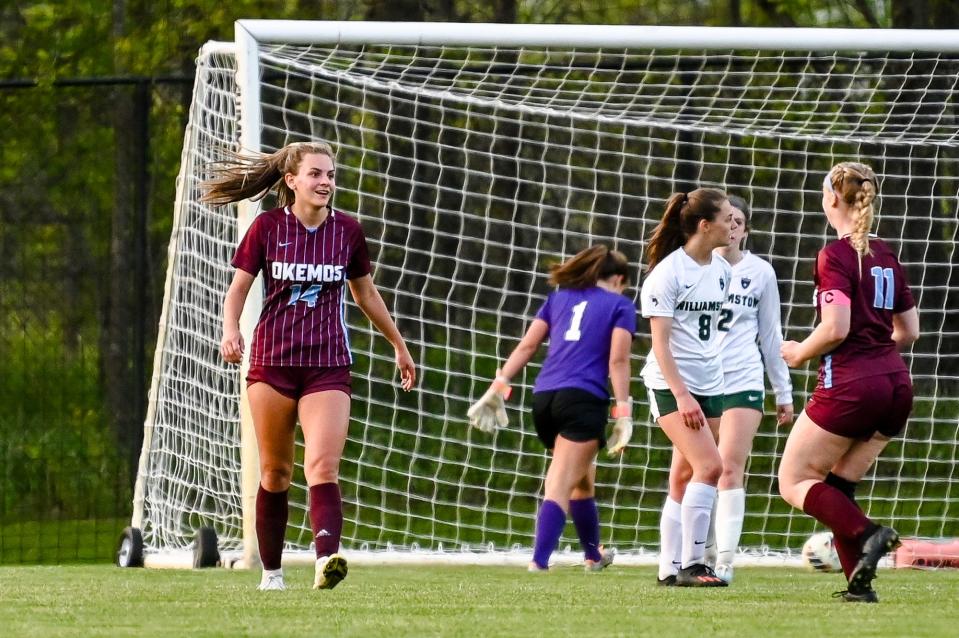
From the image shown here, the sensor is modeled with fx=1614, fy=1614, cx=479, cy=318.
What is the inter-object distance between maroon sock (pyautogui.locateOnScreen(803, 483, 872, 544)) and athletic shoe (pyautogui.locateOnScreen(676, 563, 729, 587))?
1.06m

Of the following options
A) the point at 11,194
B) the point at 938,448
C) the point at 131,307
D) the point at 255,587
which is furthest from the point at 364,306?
the point at 11,194

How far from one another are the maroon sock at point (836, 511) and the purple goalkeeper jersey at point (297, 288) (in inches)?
72.3

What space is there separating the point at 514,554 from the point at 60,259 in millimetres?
4636

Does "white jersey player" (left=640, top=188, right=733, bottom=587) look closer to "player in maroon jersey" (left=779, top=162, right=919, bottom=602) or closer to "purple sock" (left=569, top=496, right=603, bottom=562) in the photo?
"player in maroon jersey" (left=779, top=162, right=919, bottom=602)

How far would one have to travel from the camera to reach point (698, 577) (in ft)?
22.2

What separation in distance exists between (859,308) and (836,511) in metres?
0.73

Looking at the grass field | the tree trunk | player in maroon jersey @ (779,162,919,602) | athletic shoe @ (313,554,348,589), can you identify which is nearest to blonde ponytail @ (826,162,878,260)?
player in maroon jersey @ (779,162,919,602)

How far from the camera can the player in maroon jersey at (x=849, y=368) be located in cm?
573

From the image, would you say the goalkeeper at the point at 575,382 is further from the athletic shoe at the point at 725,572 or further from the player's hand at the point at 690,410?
the player's hand at the point at 690,410

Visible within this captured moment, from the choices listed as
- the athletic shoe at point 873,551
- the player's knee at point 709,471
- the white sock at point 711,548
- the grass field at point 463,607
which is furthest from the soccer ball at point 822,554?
the athletic shoe at point 873,551

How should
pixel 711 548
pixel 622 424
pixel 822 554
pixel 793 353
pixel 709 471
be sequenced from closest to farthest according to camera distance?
pixel 793 353
pixel 709 471
pixel 711 548
pixel 622 424
pixel 822 554

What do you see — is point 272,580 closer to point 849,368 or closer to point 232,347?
point 232,347

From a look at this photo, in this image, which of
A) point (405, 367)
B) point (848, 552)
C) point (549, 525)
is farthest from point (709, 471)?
point (549, 525)

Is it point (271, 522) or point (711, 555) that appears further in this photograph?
point (711, 555)
